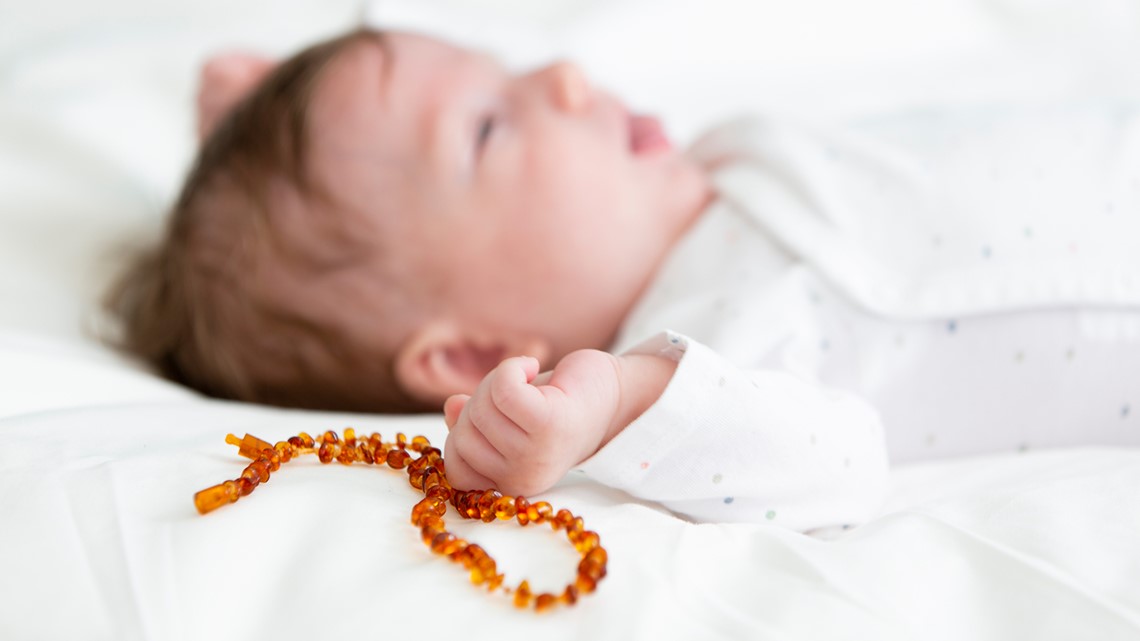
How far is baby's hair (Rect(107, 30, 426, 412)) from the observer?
1.16m

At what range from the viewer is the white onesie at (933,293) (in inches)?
38.4

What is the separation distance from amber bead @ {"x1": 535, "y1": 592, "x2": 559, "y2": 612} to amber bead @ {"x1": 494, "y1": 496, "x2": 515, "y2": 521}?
0.09 meters

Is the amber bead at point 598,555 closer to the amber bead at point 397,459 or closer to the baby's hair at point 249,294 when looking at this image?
the amber bead at point 397,459

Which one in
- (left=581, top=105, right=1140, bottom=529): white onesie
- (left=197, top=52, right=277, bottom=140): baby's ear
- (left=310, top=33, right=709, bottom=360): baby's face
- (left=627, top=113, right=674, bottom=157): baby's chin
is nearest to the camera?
(left=581, top=105, right=1140, bottom=529): white onesie

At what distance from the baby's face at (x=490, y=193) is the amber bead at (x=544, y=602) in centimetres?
62

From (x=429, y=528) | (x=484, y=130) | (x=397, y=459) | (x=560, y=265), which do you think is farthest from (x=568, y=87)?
(x=429, y=528)

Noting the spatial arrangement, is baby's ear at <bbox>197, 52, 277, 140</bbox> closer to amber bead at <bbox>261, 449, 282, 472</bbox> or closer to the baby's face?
the baby's face

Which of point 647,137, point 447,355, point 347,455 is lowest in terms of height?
point 447,355

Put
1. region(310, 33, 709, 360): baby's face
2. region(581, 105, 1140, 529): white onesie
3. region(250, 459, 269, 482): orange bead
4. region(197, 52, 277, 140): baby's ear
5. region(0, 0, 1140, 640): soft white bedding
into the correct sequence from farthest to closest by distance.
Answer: region(197, 52, 277, 140): baby's ear
region(310, 33, 709, 360): baby's face
region(581, 105, 1140, 529): white onesie
region(250, 459, 269, 482): orange bead
region(0, 0, 1140, 640): soft white bedding

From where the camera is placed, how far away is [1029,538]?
0.65 m

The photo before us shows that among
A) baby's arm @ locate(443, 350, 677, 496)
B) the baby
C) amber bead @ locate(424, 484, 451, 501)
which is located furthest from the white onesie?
amber bead @ locate(424, 484, 451, 501)

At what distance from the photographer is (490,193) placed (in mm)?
1159

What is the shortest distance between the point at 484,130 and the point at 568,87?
4.5 inches

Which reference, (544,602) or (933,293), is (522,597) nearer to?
(544,602)
